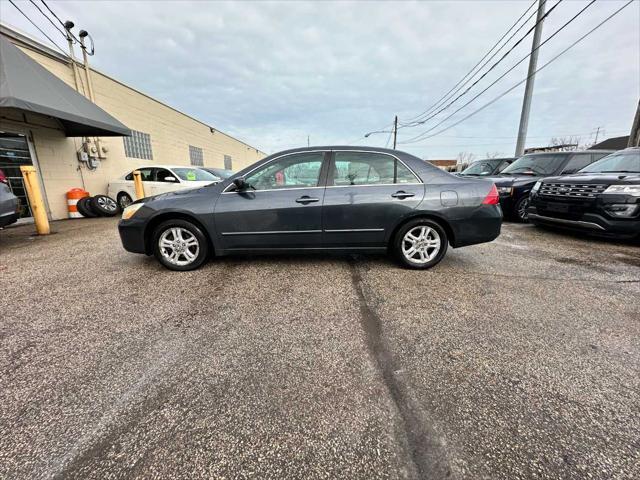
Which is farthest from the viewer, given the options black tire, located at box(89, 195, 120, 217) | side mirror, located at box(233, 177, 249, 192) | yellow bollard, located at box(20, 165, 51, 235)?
black tire, located at box(89, 195, 120, 217)

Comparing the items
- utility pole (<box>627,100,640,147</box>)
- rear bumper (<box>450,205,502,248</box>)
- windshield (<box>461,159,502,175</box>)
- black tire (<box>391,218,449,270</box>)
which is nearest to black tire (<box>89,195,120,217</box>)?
black tire (<box>391,218,449,270</box>)

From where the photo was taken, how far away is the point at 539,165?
7.32 m

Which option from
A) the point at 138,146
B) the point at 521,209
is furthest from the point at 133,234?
the point at 138,146

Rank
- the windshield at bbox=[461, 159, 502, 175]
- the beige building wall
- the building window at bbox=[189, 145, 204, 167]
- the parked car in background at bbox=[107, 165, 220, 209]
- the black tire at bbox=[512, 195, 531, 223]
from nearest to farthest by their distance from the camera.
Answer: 1. the black tire at bbox=[512, 195, 531, 223]
2. the beige building wall
3. the parked car in background at bbox=[107, 165, 220, 209]
4. the windshield at bbox=[461, 159, 502, 175]
5. the building window at bbox=[189, 145, 204, 167]

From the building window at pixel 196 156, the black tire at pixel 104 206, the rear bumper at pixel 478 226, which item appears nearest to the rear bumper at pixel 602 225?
the rear bumper at pixel 478 226

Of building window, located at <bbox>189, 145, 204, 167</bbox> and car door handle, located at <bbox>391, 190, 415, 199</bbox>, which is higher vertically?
building window, located at <bbox>189, 145, 204, 167</bbox>

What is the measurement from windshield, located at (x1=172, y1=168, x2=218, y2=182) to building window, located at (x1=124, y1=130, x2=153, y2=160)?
12.9ft

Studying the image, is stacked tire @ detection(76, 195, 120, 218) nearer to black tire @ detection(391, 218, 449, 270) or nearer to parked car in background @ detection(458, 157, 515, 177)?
black tire @ detection(391, 218, 449, 270)

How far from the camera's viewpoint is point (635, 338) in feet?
7.46

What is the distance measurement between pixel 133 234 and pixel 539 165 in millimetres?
8895

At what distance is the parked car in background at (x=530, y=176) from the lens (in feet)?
22.6

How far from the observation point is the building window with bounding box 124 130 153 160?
1109 centimetres

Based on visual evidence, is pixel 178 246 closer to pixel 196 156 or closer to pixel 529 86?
pixel 529 86

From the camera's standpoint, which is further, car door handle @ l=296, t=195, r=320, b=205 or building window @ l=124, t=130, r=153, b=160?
building window @ l=124, t=130, r=153, b=160
